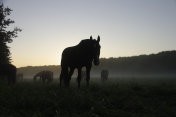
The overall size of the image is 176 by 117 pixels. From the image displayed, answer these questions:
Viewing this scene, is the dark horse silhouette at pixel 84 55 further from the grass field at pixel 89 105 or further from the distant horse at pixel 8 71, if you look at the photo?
the distant horse at pixel 8 71

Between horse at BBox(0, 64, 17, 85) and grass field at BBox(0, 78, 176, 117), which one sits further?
horse at BBox(0, 64, 17, 85)

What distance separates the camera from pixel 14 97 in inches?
475

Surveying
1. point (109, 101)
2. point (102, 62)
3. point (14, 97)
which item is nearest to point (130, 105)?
point (109, 101)

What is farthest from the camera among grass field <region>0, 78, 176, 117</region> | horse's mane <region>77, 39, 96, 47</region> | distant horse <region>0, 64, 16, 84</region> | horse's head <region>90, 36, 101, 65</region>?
distant horse <region>0, 64, 16, 84</region>

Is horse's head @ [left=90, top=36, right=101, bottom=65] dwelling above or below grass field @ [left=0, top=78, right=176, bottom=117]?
above

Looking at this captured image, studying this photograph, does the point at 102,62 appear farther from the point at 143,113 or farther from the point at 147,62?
the point at 143,113

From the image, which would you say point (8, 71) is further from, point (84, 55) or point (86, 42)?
point (86, 42)

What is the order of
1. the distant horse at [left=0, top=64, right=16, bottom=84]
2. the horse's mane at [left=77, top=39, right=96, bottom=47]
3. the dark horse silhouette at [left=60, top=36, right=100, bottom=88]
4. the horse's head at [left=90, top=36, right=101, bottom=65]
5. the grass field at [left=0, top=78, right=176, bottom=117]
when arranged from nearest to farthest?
the grass field at [left=0, top=78, right=176, bottom=117], the horse's head at [left=90, top=36, right=101, bottom=65], the dark horse silhouette at [left=60, top=36, right=100, bottom=88], the horse's mane at [left=77, top=39, right=96, bottom=47], the distant horse at [left=0, top=64, right=16, bottom=84]

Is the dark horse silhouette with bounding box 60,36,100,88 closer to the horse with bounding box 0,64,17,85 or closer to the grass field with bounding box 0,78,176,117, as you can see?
the grass field with bounding box 0,78,176,117

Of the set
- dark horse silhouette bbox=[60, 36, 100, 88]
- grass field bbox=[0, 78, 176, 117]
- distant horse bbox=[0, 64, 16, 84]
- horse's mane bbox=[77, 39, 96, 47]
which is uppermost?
horse's mane bbox=[77, 39, 96, 47]

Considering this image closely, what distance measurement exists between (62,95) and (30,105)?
2.16m

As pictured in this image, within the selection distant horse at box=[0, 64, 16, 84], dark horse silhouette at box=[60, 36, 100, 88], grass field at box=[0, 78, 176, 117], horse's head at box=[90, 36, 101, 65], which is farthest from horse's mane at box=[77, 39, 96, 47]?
distant horse at box=[0, 64, 16, 84]

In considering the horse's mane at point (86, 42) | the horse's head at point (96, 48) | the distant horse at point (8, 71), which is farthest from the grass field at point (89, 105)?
the distant horse at point (8, 71)

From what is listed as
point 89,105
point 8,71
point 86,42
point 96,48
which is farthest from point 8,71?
point 89,105
